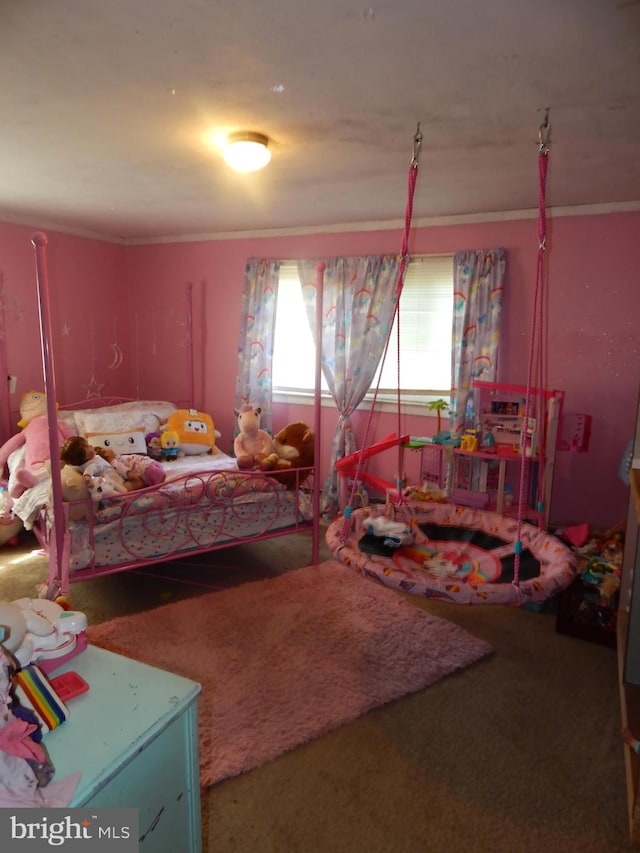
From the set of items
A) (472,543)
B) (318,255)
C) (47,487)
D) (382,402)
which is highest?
(318,255)

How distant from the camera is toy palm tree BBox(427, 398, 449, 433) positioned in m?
3.78

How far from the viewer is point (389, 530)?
8.31 ft

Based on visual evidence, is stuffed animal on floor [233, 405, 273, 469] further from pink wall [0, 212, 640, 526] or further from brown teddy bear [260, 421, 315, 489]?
pink wall [0, 212, 640, 526]

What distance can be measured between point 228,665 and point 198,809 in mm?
1264

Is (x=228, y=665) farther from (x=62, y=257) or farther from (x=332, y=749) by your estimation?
(x=62, y=257)

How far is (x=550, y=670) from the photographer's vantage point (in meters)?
2.43

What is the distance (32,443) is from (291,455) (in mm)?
1677

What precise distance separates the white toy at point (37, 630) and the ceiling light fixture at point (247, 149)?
1.96 metres

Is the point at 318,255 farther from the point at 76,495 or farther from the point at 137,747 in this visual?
the point at 137,747

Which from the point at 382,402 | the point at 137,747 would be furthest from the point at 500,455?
the point at 137,747

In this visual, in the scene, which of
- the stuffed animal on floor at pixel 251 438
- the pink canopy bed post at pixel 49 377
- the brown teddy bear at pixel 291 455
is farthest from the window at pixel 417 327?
the pink canopy bed post at pixel 49 377

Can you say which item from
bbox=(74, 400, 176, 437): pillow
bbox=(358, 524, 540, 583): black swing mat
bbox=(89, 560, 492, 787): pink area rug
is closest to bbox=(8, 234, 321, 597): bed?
bbox=(89, 560, 492, 787): pink area rug

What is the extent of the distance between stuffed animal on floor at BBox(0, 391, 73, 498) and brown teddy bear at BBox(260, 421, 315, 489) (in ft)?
4.17

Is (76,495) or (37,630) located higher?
(37,630)
